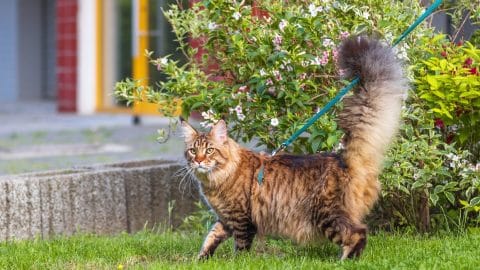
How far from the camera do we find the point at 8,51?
2214 centimetres

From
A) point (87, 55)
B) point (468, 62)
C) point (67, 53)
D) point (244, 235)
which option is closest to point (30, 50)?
point (67, 53)

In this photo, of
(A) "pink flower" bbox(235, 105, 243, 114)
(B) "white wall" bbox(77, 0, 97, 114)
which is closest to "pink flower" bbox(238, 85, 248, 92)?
(A) "pink flower" bbox(235, 105, 243, 114)

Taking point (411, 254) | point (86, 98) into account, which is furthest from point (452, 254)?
point (86, 98)

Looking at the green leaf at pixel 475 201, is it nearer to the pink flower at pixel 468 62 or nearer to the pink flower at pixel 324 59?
the pink flower at pixel 468 62

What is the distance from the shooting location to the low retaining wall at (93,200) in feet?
22.8

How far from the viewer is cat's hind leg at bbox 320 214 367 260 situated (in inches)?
215

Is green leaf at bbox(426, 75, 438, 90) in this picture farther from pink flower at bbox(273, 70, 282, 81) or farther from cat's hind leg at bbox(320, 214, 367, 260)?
cat's hind leg at bbox(320, 214, 367, 260)

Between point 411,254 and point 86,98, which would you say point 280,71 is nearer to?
point 411,254

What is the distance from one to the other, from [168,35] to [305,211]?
10.4 metres

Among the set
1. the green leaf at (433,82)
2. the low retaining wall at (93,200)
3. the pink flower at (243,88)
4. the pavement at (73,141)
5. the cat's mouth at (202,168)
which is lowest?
the pavement at (73,141)

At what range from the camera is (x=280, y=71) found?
6.50m

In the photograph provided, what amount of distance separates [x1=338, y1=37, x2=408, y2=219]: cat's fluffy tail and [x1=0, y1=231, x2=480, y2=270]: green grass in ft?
1.53

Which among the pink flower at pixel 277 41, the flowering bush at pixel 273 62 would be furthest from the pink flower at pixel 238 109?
the pink flower at pixel 277 41

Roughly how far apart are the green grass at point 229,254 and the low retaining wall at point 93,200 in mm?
413
